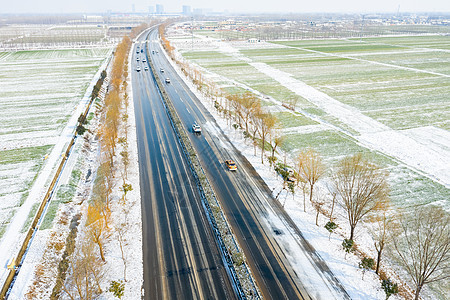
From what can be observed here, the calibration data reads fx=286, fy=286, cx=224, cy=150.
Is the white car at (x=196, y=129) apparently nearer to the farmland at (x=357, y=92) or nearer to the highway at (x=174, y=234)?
the highway at (x=174, y=234)

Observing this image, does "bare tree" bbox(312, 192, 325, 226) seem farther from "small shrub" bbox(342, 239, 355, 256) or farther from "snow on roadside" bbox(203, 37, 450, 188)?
"snow on roadside" bbox(203, 37, 450, 188)

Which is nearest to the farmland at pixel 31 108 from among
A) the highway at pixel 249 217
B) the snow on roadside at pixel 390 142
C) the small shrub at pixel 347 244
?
the highway at pixel 249 217

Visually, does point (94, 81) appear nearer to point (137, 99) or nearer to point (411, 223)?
point (137, 99)

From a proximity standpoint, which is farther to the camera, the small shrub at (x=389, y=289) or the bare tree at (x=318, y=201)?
the bare tree at (x=318, y=201)

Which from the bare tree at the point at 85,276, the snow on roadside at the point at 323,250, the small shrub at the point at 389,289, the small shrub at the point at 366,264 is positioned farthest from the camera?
the small shrub at the point at 366,264

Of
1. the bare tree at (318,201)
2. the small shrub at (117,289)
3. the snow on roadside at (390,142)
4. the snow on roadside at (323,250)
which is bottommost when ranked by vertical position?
the snow on roadside at (323,250)

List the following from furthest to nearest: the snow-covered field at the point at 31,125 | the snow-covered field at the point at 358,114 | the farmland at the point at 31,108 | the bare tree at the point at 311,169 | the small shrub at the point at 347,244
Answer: the farmland at the point at 31,108 < the snow-covered field at the point at 31,125 < the bare tree at the point at 311,169 < the snow-covered field at the point at 358,114 < the small shrub at the point at 347,244

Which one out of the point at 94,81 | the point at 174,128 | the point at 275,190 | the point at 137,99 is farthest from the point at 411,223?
the point at 94,81
